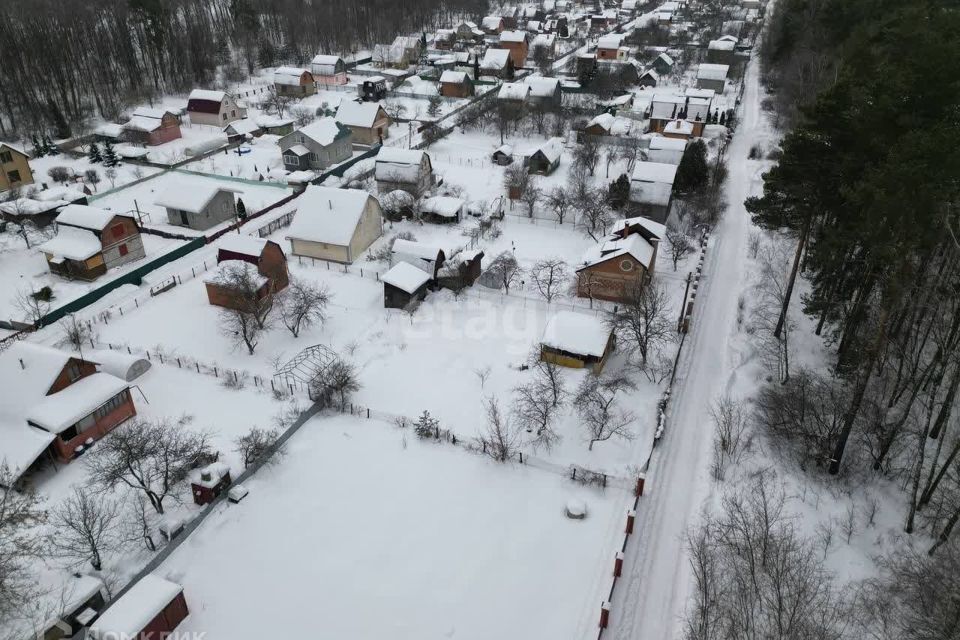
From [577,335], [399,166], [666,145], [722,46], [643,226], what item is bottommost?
[577,335]

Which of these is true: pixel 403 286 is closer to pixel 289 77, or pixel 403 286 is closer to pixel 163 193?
pixel 163 193

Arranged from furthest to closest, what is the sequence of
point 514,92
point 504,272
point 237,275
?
1. point 514,92
2. point 504,272
3. point 237,275

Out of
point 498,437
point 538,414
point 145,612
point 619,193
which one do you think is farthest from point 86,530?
point 619,193

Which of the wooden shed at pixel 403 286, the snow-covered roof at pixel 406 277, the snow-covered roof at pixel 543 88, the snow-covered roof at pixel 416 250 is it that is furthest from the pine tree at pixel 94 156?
the snow-covered roof at pixel 543 88

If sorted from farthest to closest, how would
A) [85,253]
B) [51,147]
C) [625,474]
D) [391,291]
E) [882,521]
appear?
[51,147], [85,253], [391,291], [625,474], [882,521]

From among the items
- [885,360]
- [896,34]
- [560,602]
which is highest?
[896,34]

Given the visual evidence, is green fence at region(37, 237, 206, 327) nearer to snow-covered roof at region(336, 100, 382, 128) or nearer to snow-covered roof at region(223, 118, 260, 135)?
snow-covered roof at region(223, 118, 260, 135)

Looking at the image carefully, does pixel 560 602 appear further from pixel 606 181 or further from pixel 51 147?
pixel 51 147

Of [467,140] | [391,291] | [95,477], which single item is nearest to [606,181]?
[467,140]
